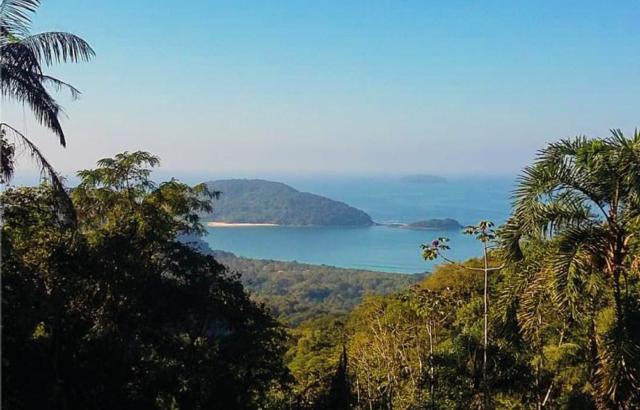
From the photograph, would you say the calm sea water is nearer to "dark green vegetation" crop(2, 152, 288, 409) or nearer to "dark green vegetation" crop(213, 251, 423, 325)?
"dark green vegetation" crop(213, 251, 423, 325)

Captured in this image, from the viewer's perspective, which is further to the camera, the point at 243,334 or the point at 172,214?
the point at 172,214

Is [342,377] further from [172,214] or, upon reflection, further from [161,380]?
[172,214]

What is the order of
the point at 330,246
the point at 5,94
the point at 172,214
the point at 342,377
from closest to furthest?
1. the point at 5,94
2. the point at 342,377
3. the point at 172,214
4. the point at 330,246

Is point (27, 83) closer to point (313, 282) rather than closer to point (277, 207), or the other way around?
point (313, 282)

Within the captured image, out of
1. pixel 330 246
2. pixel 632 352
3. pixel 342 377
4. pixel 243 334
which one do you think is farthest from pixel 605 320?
pixel 330 246

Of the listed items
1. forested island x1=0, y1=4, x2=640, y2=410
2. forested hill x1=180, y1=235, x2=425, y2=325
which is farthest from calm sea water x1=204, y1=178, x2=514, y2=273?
forested island x1=0, y1=4, x2=640, y2=410

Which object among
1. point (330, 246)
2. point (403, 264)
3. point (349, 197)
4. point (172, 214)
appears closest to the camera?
point (172, 214)

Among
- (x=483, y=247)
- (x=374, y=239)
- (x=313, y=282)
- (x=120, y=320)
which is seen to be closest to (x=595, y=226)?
(x=483, y=247)

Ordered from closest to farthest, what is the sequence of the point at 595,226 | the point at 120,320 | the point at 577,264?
1. the point at 577,264
2. the point at 595,226
3. the point at 120,320
